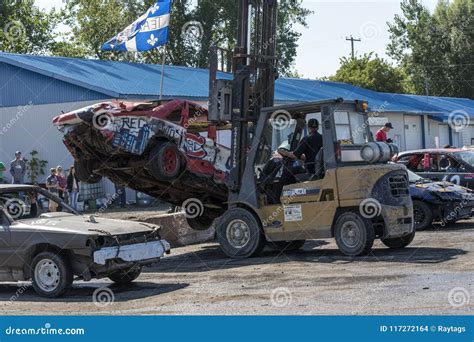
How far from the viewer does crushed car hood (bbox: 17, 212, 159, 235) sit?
36.8 ft

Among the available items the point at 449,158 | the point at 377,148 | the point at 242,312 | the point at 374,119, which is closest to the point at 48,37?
the point at 374,119

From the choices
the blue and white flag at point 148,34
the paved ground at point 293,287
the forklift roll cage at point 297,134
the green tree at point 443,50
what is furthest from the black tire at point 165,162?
the green tree at point 443,50

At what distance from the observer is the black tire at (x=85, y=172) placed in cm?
1445

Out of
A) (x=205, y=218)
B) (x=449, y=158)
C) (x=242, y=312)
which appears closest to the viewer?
(x=242, y=312)

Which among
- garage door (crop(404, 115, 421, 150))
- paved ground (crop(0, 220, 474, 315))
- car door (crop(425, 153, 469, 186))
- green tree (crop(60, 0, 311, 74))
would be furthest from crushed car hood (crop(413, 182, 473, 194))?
green tree (crop(60, 0, 311, 74))

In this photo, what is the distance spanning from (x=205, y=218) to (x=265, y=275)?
422 cm

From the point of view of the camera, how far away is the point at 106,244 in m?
11.1

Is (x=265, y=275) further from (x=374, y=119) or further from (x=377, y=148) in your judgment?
(x=374, y=119)

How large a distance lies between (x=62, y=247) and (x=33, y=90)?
18.9 m

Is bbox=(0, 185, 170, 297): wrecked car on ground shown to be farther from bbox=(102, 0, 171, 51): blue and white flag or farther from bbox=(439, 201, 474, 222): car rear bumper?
bbox=(102, 0, 171, 51): blue and white flag

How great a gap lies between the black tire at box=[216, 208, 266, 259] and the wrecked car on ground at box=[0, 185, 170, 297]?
2333 mm

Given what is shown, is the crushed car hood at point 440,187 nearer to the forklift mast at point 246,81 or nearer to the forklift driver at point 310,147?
the forklift mast at point 246,81

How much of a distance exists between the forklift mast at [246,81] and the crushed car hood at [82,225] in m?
3.00

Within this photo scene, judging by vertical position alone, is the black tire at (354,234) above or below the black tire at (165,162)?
below
